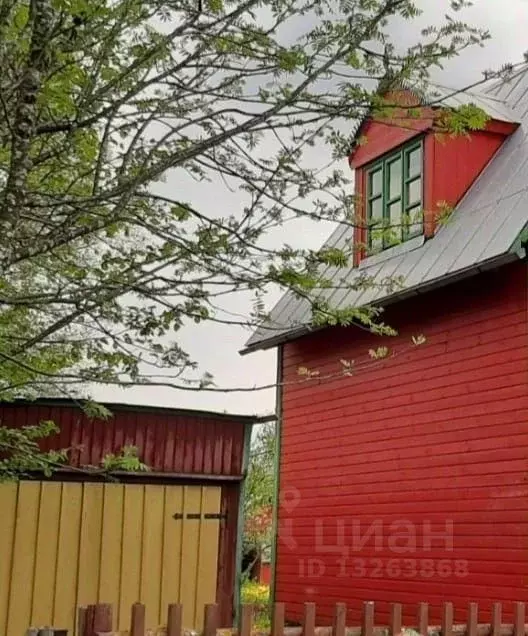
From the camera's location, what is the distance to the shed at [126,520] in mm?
6652

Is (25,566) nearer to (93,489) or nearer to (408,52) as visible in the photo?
(93,489)

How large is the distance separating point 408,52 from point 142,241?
197cm

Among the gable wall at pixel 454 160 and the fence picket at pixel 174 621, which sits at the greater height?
the gable wall at pixel 454 160

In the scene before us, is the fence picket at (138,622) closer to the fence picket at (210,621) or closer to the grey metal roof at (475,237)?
the fence picket at (210,621)

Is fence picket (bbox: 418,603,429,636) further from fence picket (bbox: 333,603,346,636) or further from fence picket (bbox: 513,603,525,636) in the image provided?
fence picket (bbox: 513,603,525,636)

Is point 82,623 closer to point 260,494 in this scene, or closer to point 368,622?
point 368,622

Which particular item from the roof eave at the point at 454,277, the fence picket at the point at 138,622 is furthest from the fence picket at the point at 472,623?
the roof eave at the point at 454,277

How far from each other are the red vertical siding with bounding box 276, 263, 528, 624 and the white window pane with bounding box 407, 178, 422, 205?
1226 millimetres

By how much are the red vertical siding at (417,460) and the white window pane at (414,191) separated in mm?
1226

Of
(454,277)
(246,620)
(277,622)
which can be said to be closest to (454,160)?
(454,277)

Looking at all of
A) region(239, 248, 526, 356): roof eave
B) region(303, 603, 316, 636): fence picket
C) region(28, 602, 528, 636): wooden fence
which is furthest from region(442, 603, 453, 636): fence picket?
region(239, 248, 526, 356): roof eave

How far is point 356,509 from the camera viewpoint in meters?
9.64

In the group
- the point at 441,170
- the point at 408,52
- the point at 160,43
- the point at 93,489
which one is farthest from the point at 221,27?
the point at 441,170

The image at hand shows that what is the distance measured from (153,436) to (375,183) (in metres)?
4.62
